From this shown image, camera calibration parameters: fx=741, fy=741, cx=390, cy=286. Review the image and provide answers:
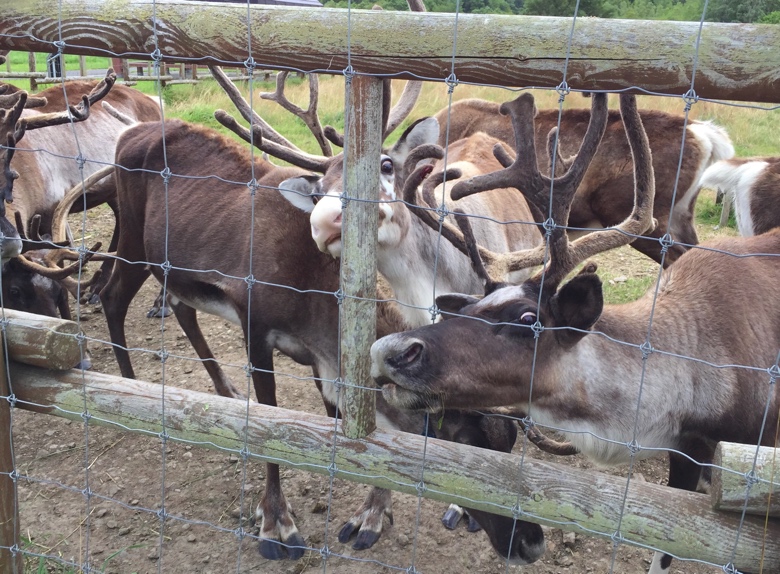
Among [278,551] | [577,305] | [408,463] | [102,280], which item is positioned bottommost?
[278,551]

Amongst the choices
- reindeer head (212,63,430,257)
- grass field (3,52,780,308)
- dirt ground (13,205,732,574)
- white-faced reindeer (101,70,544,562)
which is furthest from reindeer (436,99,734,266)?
dirt ground (13,205,732,574)

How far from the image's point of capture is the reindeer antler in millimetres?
2564

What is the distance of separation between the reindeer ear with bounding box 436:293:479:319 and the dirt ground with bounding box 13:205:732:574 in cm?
103

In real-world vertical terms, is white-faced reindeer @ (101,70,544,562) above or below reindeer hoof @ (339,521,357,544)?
above

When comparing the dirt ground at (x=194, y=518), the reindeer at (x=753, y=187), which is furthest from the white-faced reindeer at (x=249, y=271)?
the reindeer at (x=753, y=187)

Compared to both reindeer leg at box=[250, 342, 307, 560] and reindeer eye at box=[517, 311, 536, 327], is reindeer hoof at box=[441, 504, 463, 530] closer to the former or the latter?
reindeer leg at box=[250, 342, 307, 560]

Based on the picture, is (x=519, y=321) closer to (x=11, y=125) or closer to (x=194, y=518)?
(x=194, y=518)

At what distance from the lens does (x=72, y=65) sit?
96.0ft

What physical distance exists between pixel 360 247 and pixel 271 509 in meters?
1.97

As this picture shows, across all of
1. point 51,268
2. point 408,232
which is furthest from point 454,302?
point 51,268

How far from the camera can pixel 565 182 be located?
8.59 feet

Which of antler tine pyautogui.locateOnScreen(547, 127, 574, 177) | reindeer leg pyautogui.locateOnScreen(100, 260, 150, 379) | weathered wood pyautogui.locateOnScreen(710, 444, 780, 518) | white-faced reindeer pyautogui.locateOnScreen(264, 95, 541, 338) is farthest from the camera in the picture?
reindeer leg pyautogui.locateOnScreen(100, 260, 150, 379)

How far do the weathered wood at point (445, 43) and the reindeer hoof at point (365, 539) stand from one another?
238 cm

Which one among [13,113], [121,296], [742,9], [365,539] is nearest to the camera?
[365,539]
